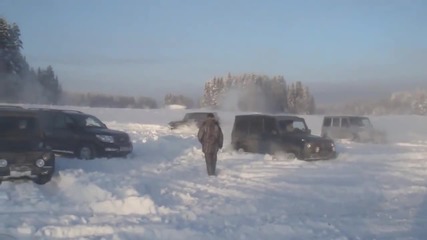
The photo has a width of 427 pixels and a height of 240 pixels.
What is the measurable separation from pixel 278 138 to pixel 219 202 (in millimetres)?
10773

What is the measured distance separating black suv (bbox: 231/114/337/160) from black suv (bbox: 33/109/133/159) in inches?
203

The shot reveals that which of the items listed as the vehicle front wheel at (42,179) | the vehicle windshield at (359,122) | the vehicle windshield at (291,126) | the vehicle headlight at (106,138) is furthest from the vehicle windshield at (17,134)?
the vehicle windshield at (359,122)

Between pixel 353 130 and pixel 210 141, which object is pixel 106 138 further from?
pixel 353 130

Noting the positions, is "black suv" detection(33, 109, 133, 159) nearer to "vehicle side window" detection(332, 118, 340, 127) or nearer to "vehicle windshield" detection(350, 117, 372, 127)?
"vehicle side window" detection(332, 118, 340, 127)

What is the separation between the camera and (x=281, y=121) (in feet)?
74.0

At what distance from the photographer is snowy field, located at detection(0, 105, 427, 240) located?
8.62 m

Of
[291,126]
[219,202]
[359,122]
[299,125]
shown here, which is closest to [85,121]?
[291,126]

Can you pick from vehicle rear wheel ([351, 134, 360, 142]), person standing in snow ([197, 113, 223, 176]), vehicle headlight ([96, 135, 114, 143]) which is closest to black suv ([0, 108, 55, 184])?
person standing in snow ([197, 113, 223, 176])

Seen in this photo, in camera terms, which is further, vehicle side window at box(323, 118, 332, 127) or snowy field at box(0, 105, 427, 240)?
vehicle side window at box(323, 118, 332, 127)

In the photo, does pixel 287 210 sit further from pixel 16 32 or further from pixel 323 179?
pixel 16 32

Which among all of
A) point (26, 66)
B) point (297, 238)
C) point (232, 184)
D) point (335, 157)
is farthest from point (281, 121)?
point (26, 66)

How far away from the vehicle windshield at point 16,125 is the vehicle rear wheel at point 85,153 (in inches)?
182

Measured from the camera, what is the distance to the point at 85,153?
1897 centimetres

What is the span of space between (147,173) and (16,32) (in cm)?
4745
